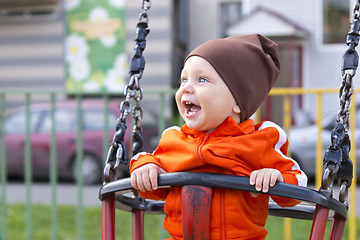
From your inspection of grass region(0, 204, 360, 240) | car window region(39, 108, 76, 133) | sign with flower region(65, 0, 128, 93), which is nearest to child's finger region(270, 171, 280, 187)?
grass region(0, 204, 360, 240)

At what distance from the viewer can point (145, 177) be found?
1.57m

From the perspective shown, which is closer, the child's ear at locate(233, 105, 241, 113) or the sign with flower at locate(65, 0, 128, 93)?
the child's ear at locate(233, 105, 241, 113)

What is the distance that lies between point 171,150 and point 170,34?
12.4m

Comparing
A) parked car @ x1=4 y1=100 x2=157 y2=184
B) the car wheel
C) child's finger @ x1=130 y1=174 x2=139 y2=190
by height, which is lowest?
the car wheel

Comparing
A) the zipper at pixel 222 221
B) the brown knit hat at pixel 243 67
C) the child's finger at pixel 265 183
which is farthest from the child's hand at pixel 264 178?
the brown knit hat at pixel 243 67

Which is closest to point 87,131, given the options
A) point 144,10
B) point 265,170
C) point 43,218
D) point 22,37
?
point 43,218

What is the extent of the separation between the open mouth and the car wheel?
549 centimetres

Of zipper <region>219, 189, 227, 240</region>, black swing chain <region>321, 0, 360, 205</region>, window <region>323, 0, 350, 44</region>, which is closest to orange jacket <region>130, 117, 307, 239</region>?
zipper <region>219, 189, 227, 240</region>

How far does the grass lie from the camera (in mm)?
4410

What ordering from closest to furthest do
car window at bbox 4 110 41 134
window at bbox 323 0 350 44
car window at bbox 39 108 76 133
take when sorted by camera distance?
car window at bbox 39 108 76 133 → car window at bbox 4 110 41 134 → window at bbox 323 0 350 44

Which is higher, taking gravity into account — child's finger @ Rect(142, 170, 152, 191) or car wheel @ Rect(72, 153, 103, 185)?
child's finger @ Rect(142, 170, 152, 191)

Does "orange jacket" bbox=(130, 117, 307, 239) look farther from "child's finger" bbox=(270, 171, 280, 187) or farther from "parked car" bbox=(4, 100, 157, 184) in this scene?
"parked car" bbox=(4, 100, 157, 184)

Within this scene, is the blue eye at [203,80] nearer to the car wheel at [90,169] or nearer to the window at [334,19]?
the car wheel at [90,169]

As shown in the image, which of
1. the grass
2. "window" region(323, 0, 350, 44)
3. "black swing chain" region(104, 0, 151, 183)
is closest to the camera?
"black swing chain" region(104, 0, 151, 183)
